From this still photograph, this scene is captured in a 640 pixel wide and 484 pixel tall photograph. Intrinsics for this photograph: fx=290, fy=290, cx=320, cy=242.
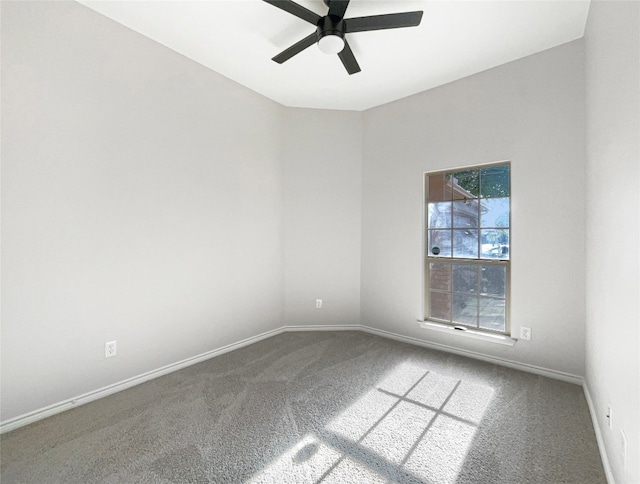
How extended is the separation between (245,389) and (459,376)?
74.6 inches

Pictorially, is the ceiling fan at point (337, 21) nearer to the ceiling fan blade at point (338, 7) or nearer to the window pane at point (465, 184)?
the ceiling fan blade at point (338, 7)

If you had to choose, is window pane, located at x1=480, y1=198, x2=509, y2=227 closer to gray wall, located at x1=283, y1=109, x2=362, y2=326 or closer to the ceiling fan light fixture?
gray wall, located at x1=283, y1=109, x2=362, y2=326

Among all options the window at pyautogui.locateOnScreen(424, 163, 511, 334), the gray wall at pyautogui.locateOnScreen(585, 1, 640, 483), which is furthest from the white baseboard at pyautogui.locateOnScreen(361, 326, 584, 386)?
the gray wall at pyautogui.locateOnScreen(585, 1, 640, 483)

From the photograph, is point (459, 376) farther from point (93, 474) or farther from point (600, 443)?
point (93, 474)

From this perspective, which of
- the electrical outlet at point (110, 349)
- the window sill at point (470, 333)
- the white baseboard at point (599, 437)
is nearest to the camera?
the white baseboard at point (599, 437)

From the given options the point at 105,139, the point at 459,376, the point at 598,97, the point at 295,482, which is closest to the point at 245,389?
the point at 295,482

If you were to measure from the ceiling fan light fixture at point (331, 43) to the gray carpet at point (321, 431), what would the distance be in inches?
106

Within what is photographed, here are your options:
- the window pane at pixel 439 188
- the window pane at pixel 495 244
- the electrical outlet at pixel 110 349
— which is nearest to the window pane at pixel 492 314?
the window pane at pixel 495 244

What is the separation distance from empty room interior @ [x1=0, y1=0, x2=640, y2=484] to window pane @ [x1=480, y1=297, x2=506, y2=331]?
0.03m

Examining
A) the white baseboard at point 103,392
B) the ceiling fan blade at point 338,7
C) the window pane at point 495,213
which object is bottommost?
the white baseboard at point 103,392

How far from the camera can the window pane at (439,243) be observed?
3.29 m

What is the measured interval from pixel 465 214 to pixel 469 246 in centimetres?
35

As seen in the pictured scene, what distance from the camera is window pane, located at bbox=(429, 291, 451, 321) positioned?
3.26 m

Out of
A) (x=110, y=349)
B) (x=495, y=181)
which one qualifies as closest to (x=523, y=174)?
(x=495, y=181)
